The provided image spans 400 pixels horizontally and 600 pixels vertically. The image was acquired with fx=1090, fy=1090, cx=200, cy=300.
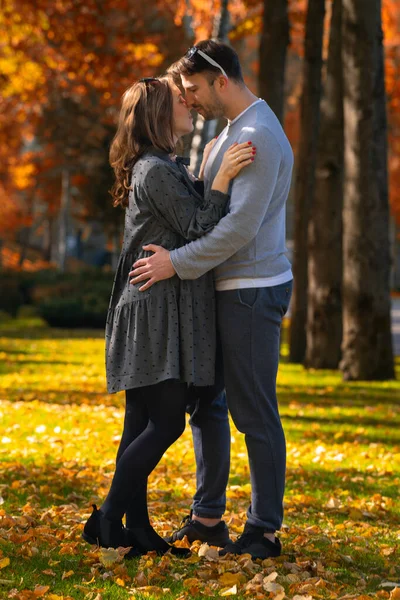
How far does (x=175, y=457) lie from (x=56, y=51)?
2123 cm

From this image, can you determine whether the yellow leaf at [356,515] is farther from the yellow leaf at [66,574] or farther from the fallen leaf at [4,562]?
the fallen leaf at [4,562]

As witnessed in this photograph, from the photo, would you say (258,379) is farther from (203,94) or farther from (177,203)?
(203,94)

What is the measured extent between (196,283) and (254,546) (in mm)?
1187

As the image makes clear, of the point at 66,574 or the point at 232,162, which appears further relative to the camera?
the point at 232,162

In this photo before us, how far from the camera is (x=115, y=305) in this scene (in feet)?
15.9

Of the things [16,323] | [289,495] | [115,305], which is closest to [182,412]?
[115,305]

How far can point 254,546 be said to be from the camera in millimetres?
4785

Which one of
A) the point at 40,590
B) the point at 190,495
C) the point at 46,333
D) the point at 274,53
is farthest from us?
the point at 46,333

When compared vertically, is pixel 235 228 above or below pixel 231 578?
above

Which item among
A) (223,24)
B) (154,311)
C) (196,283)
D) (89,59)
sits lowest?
(154,311)

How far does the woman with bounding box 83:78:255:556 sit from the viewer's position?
4.60 meters

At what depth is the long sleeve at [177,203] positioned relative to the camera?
180 inches

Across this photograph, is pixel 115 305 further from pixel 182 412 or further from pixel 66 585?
pixel 66 585

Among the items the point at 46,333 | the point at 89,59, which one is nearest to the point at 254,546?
the point at 46,333
